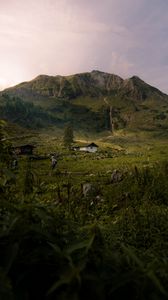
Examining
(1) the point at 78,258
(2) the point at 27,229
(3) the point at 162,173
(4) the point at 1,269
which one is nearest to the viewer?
(4) the point at 1,269

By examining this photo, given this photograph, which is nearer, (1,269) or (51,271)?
(1,269)

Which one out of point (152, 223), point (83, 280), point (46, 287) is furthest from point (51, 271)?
point (152, 223)

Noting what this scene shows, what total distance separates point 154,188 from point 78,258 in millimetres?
17080

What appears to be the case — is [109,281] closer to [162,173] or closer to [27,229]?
[27,229]

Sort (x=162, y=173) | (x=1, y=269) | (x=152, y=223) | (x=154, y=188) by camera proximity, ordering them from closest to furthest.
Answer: (x=1, y=269), (x=152, y=223), (x=154, y=188), (x=162, y=173)

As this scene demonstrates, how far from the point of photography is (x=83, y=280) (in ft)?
7.34

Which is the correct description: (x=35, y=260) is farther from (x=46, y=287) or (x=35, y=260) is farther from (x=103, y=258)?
(x=103, y=258)

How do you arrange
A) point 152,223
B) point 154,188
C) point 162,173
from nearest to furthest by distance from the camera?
1. point 152,223
2. point 154,188
3. point 162,173

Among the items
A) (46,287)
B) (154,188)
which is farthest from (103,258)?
(154,188)

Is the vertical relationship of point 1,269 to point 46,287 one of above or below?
above

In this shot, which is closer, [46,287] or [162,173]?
[46,287]

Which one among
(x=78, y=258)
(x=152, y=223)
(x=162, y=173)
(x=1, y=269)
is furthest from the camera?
(x=162, y=173)

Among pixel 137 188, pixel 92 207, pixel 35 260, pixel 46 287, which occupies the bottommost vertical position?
pixel 92 207

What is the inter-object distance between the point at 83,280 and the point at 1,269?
0.46m
